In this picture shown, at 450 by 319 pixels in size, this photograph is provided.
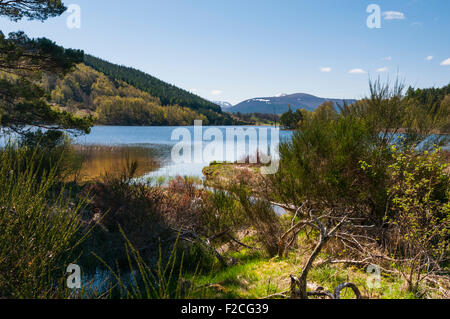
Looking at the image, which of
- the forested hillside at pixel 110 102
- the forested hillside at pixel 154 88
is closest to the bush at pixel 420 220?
the forested hillside at pixel 110 102

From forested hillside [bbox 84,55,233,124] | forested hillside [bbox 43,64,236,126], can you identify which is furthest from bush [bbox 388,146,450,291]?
forested hillside [bbox 84,55,233,124]

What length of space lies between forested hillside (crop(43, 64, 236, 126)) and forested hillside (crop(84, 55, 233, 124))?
5.08m

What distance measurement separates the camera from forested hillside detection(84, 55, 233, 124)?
120 m

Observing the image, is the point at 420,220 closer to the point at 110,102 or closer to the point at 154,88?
the point at 110,102

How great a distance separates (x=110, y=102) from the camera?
9225 centimetres

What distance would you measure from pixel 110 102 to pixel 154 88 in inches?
1750

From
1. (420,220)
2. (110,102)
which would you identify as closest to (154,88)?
(110,102)

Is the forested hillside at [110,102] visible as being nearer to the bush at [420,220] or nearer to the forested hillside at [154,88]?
the forested hillside at [154,88]

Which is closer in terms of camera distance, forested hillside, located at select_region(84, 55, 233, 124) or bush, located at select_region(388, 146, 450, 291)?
bush, located at select_region(388, 146, 450, 291)

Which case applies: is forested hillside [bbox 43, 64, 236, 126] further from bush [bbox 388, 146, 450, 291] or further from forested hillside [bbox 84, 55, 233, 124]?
bush [bbox 388, 146, 450, 291]

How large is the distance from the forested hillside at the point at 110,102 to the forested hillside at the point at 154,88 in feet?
16.7
